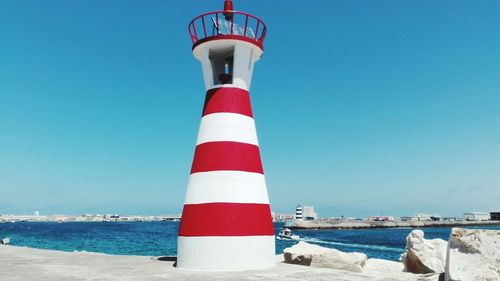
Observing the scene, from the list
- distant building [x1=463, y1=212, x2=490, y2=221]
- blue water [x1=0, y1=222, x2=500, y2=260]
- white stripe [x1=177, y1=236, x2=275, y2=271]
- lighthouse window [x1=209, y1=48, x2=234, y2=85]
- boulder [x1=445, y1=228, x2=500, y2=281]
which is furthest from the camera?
distant building [x1=463, y1=212, x2=490, y2=221]

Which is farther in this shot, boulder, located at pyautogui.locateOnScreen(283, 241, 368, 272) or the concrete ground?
boulder, located at pyautogui.locateOnScreen(283, 241, 368, 272)

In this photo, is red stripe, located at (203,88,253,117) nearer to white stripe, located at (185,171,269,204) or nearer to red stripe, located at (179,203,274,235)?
white stripe, located at (185,171,269,204)

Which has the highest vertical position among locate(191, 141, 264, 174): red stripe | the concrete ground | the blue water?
locate(191, 141, 264, 174): red stripe

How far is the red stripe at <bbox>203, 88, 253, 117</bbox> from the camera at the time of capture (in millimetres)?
11062

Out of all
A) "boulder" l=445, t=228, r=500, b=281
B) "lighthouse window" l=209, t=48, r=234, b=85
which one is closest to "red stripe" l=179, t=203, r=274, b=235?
"lighthouse window" l=209, t=48, r=234, b=85

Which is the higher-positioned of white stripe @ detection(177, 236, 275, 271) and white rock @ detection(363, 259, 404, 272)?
white stripe @ detection(177, 236, 275, 271)

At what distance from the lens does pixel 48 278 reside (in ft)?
27.9

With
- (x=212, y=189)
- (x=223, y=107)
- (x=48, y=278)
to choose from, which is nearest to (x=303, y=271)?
(x=212, y=189)

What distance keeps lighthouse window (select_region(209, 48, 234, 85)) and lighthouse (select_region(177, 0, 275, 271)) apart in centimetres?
3

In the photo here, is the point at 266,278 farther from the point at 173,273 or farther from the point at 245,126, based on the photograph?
the point at 245,126

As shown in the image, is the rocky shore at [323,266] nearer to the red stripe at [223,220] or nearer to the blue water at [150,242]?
the red stripe at [223,220]

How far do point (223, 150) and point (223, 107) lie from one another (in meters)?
1.15

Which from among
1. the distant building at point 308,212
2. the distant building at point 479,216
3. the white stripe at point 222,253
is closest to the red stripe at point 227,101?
the white stripe at point 222,253

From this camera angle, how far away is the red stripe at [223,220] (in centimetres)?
1012
